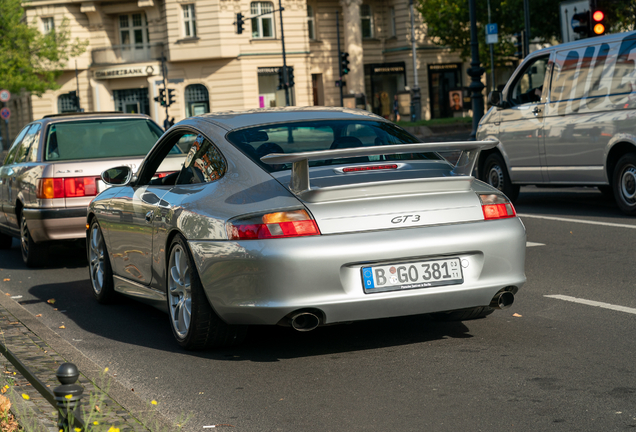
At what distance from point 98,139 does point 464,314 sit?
570cm

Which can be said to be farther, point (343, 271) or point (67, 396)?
point (343, 271)

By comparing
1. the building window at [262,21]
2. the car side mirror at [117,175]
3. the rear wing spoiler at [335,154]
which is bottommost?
the car side mirror at [117,175]

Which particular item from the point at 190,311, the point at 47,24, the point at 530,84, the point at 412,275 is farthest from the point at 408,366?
the point at 47,24

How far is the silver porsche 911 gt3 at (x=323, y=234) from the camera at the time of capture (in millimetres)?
4719

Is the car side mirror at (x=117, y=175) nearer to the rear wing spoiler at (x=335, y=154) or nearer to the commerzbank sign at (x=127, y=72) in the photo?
the rear wing spoiler at (x=335, y=154)

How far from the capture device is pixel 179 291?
5508 millimetres

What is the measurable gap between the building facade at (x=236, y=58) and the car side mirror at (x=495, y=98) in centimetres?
3908

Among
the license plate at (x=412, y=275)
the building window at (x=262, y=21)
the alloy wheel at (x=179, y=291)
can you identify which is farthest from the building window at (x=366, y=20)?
the license plate at (x=412, y=275)

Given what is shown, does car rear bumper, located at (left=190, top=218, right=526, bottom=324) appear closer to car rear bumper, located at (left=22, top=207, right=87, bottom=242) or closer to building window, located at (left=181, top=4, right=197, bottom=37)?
car rear bumper, located at (left=22, top=207, right=87, bottom=242)

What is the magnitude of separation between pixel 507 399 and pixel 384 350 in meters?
1.19

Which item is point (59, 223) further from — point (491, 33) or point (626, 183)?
point (491, 33)

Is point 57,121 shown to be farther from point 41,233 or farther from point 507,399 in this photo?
point 507,399

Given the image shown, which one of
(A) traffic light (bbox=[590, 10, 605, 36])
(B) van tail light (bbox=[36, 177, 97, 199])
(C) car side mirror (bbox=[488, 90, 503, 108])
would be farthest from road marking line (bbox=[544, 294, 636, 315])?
(A) traffic light (bbox=[590, 10, 605, 36])

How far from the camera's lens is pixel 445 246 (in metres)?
4.84
